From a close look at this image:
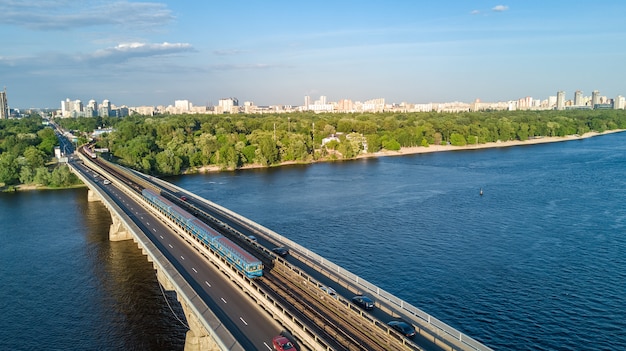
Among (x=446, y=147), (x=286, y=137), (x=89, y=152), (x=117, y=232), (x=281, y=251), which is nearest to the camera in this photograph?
(x=281, y=251)

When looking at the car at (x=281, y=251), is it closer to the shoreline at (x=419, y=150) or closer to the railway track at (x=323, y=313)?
the railway track at (x=323, y=313)

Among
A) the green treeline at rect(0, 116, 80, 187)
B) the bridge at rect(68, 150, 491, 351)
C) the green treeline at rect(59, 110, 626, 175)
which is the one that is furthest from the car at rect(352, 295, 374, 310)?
the green treeline at rect(59, 110, 626, 175)

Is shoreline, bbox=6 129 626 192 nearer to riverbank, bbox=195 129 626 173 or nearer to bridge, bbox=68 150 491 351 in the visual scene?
riverbank, bbox=195 129 626 173

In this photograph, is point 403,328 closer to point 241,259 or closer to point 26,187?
point 241,259

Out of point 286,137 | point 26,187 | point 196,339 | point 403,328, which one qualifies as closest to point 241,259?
point 196,339

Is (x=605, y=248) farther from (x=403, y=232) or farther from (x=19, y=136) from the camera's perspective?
(x=19, y=136)

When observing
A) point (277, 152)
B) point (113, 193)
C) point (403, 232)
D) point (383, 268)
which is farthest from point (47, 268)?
point (277, 152)

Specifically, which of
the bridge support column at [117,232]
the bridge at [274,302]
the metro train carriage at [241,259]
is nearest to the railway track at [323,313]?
the bridge at [274,302]
